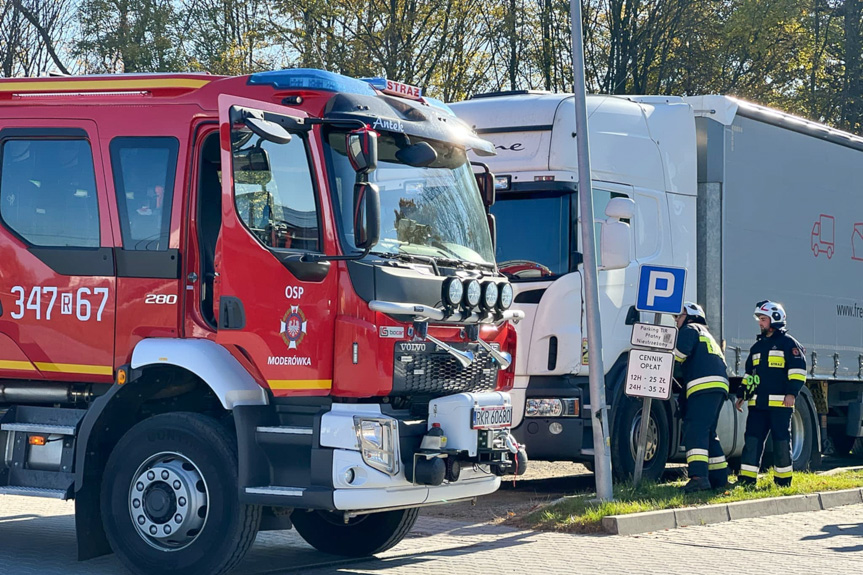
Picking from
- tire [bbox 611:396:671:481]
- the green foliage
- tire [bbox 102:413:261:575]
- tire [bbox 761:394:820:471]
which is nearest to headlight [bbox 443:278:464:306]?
tire [bbox 102:413:261:575]

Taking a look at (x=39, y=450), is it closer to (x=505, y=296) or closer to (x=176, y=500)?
(x=176, y=500)

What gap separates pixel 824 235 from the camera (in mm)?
15492

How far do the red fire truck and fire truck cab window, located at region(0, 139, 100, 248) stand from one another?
0.04 feet

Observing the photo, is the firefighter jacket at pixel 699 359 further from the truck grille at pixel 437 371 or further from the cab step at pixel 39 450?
the cab step at pixel 39 450

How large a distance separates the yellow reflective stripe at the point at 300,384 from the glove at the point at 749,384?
260 inches

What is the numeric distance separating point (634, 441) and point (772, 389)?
170cm

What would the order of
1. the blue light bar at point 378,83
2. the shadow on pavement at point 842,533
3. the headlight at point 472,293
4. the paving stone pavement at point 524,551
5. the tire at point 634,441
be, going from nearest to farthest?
the headlight at point 472,293 → the blue light bar at point 378,83 → the paving stone pavement at point 524,551 → the shadow on pavement at point 842,533 → the tire at point 634,441

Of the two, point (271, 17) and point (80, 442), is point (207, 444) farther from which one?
point (271, 17)

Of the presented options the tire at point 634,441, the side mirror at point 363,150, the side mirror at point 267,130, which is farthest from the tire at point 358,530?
the tire at point 634,441

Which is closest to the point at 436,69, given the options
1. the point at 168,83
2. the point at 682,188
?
the point at 682,188

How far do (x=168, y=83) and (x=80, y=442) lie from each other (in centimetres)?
240

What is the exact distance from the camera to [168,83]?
26.4 feet

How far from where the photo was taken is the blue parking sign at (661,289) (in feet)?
37.1

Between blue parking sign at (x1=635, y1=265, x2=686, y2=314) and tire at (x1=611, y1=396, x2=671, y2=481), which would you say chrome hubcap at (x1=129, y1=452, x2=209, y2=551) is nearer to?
blue parking sign at (x1=635, y1=265, x2=686, y2=314)
